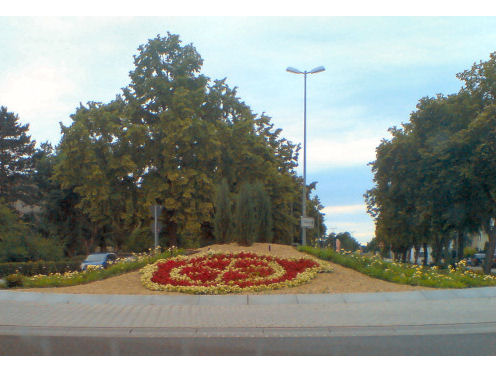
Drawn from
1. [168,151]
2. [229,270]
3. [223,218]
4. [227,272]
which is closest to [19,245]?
[168,151]

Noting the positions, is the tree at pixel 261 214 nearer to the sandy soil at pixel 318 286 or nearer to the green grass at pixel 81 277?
the green grass at pixel 81 277

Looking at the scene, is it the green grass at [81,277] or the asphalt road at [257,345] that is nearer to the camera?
the asphalt road at [257,345]

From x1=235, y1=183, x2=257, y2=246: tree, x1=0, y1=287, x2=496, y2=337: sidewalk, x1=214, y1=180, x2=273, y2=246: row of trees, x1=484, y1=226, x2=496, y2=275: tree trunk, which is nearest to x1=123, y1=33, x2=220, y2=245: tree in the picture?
x1=214, y1=180, x2=273, y2=246: row of trees

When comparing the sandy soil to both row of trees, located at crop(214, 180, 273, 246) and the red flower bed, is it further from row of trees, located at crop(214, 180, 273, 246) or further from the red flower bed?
row of trees, located at crop(214, 180, 273, 246)

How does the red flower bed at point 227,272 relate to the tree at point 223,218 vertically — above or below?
below

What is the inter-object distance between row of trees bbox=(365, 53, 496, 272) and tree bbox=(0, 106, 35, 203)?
36750 millimetres

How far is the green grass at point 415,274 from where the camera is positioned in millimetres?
14875

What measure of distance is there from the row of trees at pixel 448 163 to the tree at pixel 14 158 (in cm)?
3675

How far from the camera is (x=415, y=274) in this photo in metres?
15.5

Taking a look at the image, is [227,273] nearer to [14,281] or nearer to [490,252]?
[14,281]

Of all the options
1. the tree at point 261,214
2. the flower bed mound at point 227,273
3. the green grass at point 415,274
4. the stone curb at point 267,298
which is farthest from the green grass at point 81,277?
the green grass at point 415,274

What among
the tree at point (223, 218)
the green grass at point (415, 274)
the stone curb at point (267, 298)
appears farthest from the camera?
the tree at point (223, 218)

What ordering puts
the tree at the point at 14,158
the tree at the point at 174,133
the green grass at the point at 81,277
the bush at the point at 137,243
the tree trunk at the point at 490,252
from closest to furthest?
the green grass at the point at 81,277 → the tree trunk at the point at 490,252 → the tree at the point at 174,133 → the bush at the point at 137,243 → the tree at the point at 14,158

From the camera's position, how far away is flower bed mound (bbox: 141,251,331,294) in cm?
1513
